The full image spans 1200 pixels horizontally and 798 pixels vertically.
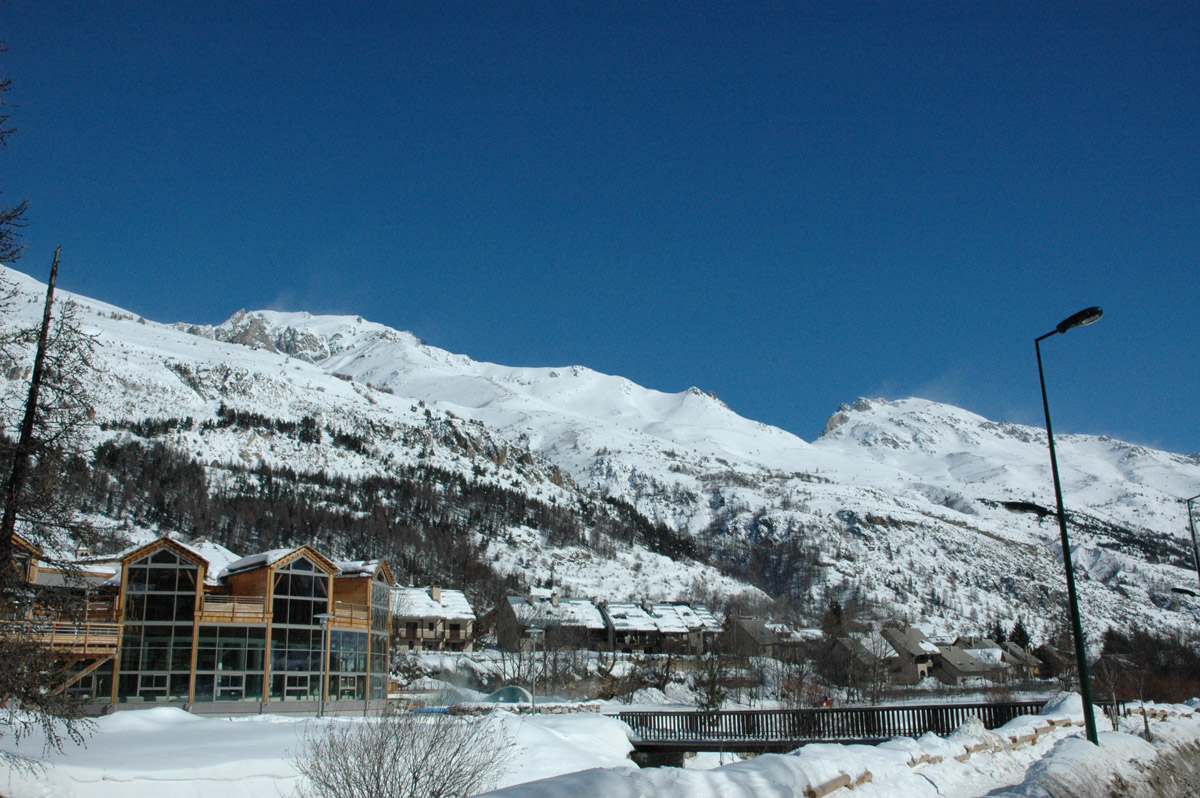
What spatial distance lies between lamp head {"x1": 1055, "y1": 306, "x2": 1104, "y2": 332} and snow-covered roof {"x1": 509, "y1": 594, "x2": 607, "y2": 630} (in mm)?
86198

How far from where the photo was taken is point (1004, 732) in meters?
19.1

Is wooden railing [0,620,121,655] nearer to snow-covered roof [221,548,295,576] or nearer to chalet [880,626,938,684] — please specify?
snow-covered roof [221,548,295,576]

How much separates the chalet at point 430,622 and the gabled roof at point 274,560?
53.4 metres

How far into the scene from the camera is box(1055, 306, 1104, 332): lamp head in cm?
1725

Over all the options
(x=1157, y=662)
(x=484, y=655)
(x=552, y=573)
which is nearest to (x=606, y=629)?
(x=484, y=655)

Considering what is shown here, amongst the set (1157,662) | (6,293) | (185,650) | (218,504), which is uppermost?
(218,504)

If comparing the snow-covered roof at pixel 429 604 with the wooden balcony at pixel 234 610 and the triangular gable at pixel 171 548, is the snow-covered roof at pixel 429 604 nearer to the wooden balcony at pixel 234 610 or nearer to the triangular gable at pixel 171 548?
the wooden balcony at pixel 234 610

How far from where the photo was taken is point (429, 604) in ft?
360

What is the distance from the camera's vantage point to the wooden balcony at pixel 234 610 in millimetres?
43438

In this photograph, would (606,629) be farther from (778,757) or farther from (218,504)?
(778,757)

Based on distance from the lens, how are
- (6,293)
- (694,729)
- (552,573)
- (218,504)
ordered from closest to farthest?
(6,293) < (694,729) < (218,504) < (552,573)

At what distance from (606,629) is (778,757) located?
10972 cm

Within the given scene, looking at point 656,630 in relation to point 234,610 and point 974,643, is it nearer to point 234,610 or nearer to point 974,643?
point 974,643

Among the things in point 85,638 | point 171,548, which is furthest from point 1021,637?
point 85,638
